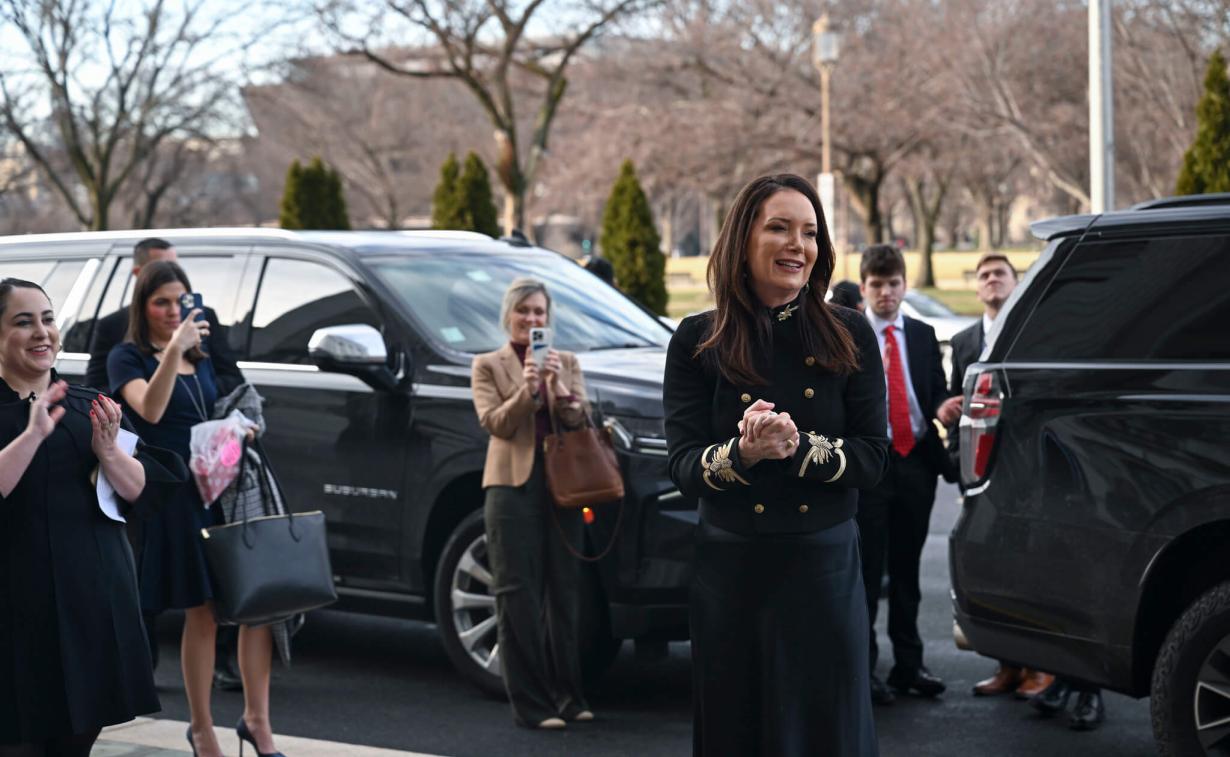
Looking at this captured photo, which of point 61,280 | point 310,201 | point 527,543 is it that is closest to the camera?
point 527,543

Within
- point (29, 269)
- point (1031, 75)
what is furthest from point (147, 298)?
point (1031, 75)

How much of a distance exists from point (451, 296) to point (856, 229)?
108 meters

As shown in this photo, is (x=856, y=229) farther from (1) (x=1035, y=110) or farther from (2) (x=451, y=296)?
(2) (x=451, y=296)

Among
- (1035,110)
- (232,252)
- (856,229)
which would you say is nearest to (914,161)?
(1035,110)

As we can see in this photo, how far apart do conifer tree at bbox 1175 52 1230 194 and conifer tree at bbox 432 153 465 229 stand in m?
14.4

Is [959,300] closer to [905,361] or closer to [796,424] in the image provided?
[905,361]

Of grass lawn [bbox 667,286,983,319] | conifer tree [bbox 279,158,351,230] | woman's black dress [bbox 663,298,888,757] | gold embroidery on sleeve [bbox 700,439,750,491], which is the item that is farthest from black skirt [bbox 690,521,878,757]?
conifer tree [bbox 279,158,351,230]

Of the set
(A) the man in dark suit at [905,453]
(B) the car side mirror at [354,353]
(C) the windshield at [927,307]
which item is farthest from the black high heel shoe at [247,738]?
(C) the windshield at [927,307]

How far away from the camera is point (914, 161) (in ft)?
155

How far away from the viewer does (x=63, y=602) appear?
4391 millimetres

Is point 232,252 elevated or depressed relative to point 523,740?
elevated

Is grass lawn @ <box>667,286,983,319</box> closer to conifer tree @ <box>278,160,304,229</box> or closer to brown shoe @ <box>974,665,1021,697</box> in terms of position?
conifer tree @ <box>278,160,304,229</box>

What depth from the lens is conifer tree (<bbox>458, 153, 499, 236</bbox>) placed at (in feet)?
110

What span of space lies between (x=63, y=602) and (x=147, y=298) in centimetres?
204
